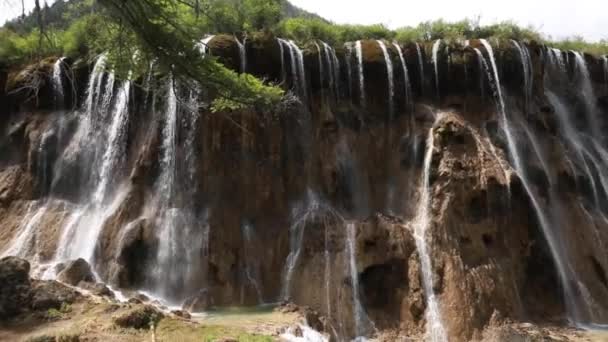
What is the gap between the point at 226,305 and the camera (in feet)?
43.5

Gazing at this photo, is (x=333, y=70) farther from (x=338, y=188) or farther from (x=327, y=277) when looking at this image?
(x=327, y=277)

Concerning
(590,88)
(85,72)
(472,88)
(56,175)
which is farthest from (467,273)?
(85,72)

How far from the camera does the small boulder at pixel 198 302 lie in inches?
505

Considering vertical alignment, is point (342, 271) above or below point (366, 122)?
below

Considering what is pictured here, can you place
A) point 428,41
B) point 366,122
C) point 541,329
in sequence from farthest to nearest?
point 428,41 → point 366,122 → point 541,329

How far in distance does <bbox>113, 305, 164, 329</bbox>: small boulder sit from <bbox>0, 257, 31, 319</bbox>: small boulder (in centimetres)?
193

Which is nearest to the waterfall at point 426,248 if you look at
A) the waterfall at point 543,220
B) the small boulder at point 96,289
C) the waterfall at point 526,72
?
the waterfall at point 543,220

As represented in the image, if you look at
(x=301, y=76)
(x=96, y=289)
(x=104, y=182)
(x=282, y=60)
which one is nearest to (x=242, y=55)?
(x=282, y=60)

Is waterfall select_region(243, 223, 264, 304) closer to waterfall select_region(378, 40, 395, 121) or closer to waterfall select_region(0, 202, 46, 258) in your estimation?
waterfall select_region(0, 202, 46, 258)

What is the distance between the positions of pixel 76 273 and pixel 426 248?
879 centimetres

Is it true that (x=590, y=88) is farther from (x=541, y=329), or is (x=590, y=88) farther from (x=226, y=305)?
(x=226, y=305)

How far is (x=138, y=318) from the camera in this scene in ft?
26.9

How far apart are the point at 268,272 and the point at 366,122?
6.33m

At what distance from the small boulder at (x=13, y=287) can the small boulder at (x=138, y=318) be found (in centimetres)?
193
